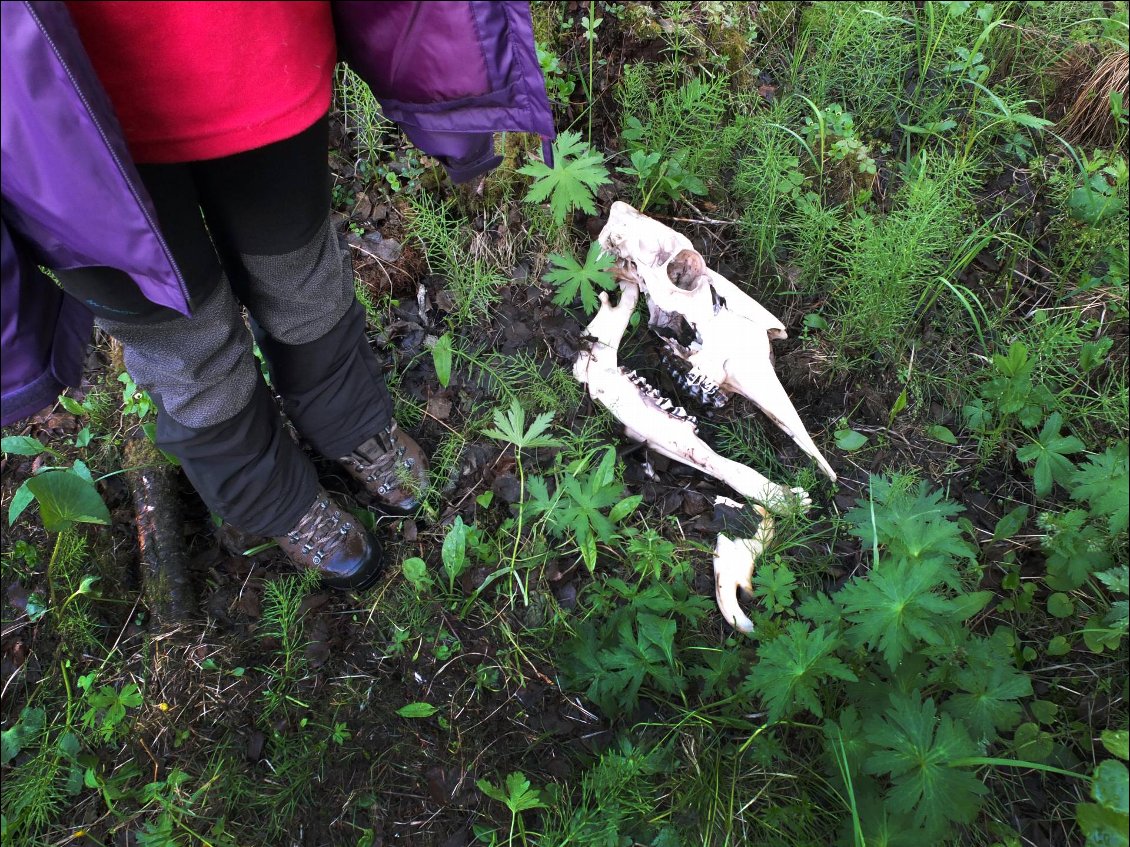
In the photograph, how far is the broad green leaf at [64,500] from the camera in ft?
7.12

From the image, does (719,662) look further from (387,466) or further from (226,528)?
(226,528)

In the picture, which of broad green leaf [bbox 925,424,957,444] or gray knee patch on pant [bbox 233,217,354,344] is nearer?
gray knee patch on pant [bbox 233,217,354,344]

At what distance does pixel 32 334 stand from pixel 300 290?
0.61 meters

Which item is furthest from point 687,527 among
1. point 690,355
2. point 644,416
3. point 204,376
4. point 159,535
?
point 159,535

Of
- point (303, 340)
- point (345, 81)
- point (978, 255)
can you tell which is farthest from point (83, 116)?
point (978, 255)

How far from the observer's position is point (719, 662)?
2.04m

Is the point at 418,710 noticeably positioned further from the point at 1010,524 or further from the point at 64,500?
the point at 1010,524

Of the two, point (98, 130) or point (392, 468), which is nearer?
point (98, 130)

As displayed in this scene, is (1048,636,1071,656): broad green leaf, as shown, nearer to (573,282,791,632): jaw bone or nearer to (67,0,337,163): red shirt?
(573,282,791,632): jaw bone

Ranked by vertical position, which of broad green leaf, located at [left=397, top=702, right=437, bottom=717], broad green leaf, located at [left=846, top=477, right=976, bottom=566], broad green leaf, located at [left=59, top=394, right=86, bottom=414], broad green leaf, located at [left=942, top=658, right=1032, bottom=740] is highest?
broad green leaf, located at [left=846, top=477, right=976, bottom=566]

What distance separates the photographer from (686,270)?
2.74 meters

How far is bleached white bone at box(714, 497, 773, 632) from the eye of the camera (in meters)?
2.29

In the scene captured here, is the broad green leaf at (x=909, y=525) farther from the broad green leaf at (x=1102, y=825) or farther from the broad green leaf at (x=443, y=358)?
the broad green leaf at (x=443, y=358)

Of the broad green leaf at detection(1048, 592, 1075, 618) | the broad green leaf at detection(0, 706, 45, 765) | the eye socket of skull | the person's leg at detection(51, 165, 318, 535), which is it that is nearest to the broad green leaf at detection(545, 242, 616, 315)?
the eye socket of skull
